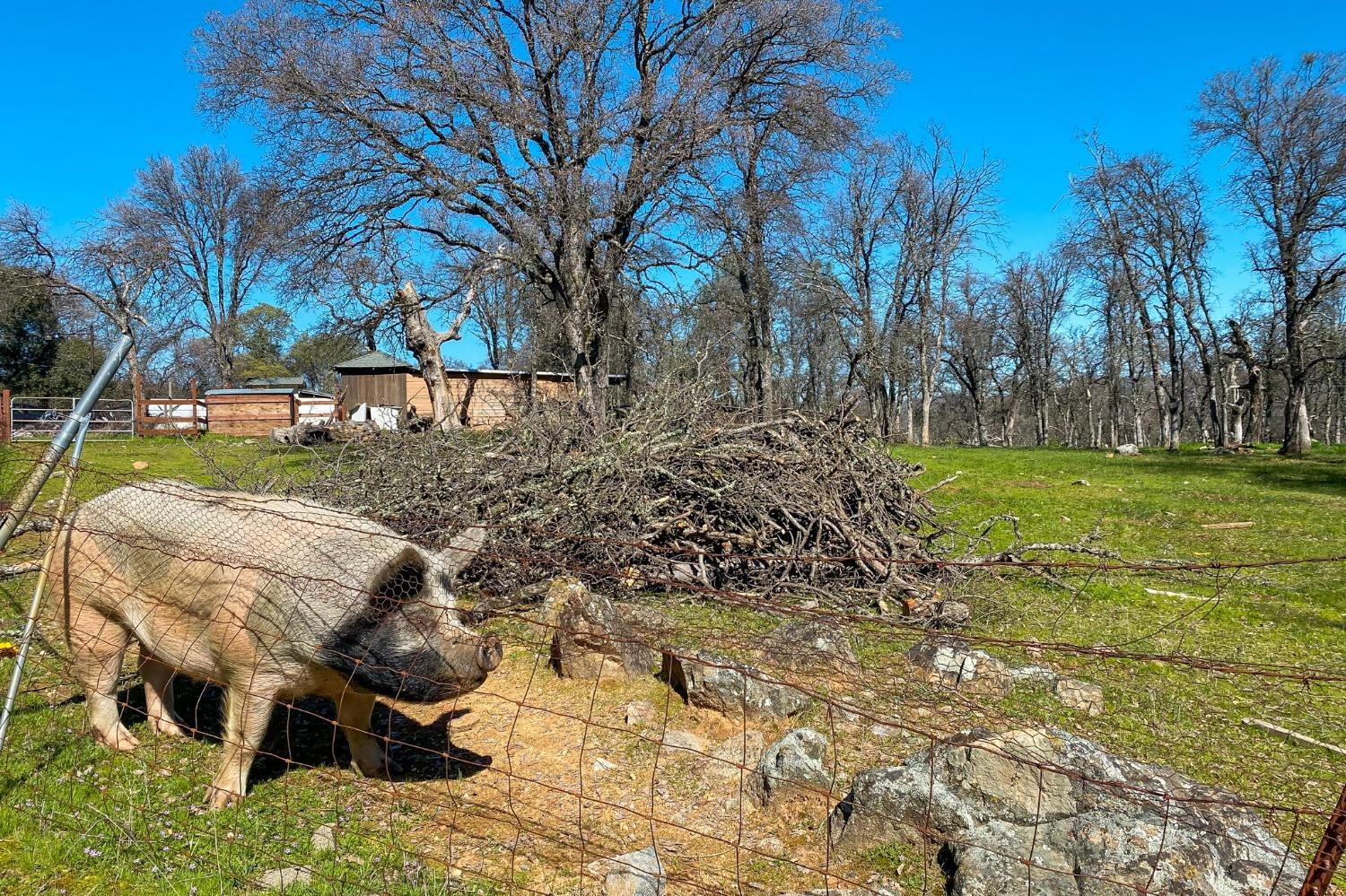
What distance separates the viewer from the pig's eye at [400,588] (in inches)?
134

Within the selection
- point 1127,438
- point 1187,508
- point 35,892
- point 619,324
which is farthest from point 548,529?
point 1127,438

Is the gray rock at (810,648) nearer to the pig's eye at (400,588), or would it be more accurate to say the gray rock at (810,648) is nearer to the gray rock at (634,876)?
the gray rock at (634,876)

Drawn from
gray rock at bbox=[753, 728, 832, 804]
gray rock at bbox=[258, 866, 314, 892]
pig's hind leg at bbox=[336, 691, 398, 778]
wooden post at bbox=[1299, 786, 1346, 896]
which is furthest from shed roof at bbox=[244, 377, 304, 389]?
wooden post at bbox=[1299, 786, 1346, 896]

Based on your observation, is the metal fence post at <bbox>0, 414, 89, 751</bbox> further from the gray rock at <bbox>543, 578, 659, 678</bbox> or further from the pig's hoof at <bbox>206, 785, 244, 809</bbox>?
the gray rock at <bbox>543, 578, 659, 678</bbox>

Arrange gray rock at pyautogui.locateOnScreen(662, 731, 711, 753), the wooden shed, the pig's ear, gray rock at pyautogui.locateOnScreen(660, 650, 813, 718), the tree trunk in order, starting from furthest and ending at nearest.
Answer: the wooden shed, the tree trunk, gray rock at pyautogui.locateOnScreen(660, 650, 813, 718), gray rock at pyautogui.locateOnScreen(662, 731, 711, 753), the pig's ear

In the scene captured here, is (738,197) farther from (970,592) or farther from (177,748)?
(177,748)

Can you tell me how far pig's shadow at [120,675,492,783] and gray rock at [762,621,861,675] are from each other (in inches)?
81.5

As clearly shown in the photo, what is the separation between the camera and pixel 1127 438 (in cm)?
6141

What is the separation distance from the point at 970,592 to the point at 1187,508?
25.7 ft

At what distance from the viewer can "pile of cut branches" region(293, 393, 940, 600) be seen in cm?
729

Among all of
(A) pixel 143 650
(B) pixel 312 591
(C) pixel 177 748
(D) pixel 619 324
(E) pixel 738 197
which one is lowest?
(C) pixel 177 748

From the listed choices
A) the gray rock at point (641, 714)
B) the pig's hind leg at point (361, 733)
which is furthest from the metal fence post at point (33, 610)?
the gray rock at point (641, 714)

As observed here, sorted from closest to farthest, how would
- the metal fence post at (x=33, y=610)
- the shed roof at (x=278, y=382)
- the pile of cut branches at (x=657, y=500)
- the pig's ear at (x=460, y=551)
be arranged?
the metal fence post at (x=33, y=610) → the pig's ear at (x=460, y=551) → the pile of cut branches at (x=657, y=500) → the shed roof at (x=278, y=382)

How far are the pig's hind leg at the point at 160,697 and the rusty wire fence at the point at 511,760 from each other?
0.01 meters
